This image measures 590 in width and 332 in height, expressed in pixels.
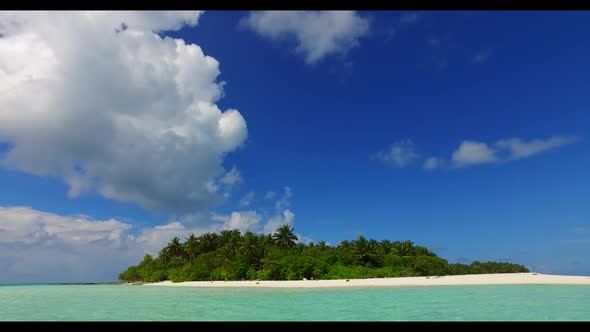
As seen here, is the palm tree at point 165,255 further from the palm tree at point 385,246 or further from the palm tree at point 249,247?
the palm tree at point 385,246

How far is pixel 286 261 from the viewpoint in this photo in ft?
143

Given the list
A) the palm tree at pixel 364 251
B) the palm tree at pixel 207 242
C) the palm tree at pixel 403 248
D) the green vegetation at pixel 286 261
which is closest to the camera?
the green vegetation at pixel 286 261

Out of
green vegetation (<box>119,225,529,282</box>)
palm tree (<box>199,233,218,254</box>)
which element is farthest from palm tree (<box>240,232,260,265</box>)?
palm tree (<box>199,233,218,254</box>)

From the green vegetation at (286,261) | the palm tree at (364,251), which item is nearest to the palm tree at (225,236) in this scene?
the green vegetation at (286,261)

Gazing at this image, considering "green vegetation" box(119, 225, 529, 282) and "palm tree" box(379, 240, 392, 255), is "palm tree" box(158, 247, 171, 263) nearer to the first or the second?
"green vegetation" box(119, 225, 529, 282)

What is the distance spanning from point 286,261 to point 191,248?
1993 centimetres

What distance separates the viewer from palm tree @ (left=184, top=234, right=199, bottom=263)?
2247 inches

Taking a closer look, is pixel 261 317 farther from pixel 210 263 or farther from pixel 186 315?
pixel 210 263

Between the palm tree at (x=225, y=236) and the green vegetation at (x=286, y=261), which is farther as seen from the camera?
the palm tree at (x=225, y=236)

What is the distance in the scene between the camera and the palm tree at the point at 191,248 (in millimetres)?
57062
